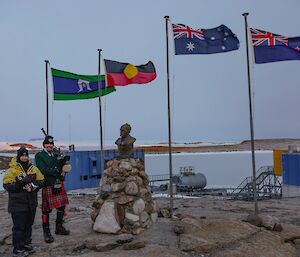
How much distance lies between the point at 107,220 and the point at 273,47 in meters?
7.52

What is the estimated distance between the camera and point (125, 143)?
9.73m

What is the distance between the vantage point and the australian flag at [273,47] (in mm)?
11898

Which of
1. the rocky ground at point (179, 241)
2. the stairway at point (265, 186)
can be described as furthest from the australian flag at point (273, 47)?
the stairway at point (265, 186)

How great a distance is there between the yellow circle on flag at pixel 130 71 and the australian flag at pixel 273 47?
422 centimetres

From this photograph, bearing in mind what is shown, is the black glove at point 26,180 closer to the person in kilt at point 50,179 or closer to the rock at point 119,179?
the person in kilt at point 50,179

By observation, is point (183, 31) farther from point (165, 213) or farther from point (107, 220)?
point (107, 220)

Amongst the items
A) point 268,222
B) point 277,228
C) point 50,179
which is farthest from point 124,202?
point 277,228

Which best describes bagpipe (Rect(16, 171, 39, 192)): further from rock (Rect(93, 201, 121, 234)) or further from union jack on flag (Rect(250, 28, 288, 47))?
union jack on flag (Rect(250, 28, 288, 47))

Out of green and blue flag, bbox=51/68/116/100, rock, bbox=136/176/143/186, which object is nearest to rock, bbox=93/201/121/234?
rock, bbox=136/176/143/186

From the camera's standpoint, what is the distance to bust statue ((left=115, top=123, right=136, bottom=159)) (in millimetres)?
9734

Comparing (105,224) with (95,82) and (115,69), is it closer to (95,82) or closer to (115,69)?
(115,69)

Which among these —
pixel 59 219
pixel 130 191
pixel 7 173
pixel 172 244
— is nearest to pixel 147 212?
pixel 130 191

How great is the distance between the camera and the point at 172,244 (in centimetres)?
820

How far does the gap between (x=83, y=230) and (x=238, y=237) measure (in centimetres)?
379
